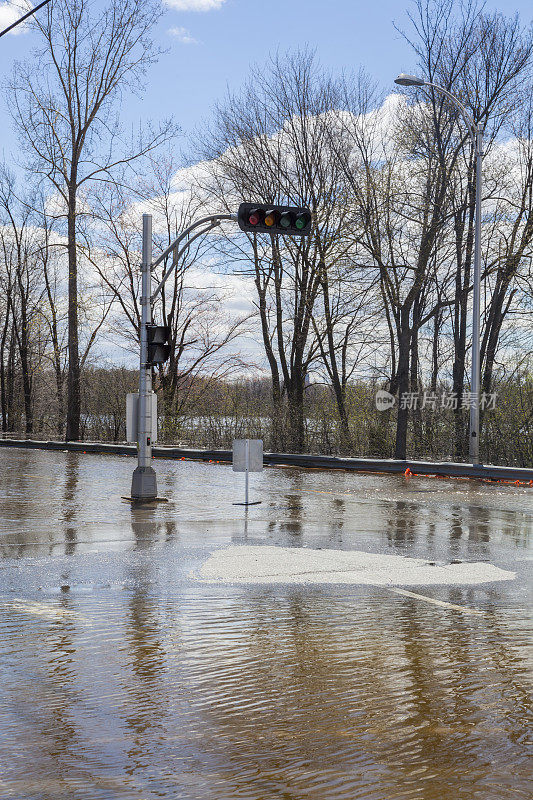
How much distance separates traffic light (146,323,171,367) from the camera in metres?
17.4

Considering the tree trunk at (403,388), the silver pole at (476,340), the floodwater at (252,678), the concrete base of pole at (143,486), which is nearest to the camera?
the floodwater at (252,678)

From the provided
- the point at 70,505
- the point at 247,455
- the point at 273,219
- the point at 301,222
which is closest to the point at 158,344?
the point at 247,455

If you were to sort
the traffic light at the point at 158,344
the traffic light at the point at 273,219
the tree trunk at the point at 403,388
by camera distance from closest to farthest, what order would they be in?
the traffic light at the point at 273,219
the traffic light at the point at 158,344
the tree trunk at the point at 403,388

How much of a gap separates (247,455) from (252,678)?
10497mm

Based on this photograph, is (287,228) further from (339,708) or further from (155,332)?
(339,708)

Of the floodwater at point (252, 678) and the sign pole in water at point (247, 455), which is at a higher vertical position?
the sign pole in water at point (247, 455)

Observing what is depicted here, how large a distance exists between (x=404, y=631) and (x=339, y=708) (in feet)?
6.75

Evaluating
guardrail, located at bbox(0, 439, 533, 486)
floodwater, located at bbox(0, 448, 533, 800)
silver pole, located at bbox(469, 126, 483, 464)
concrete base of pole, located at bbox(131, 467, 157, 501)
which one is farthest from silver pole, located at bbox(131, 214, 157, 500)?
silver pole, located at bbox(469, 126, 483, 464)

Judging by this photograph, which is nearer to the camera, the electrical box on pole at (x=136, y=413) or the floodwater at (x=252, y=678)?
the floodwater at (x=252, y=678)

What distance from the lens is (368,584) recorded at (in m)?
9.31

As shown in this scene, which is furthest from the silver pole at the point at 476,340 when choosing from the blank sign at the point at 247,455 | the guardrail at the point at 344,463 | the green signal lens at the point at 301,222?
the blank sign at the point at 247,455

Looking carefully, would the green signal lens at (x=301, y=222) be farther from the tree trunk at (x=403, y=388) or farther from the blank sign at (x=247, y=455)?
the tree trunk at (x=403, y=388)

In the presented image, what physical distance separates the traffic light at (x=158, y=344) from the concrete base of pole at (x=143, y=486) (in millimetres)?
2176

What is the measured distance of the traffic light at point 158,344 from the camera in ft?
57.1
